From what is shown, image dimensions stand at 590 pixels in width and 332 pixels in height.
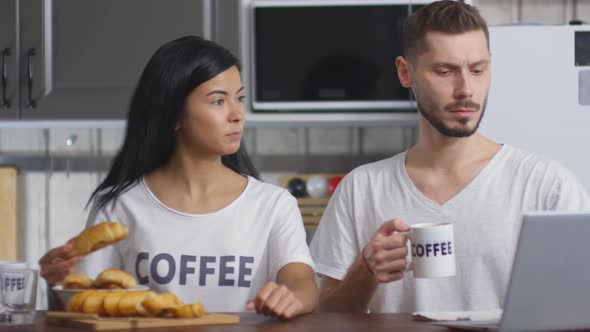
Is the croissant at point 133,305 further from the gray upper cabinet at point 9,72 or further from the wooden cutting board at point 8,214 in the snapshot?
the wooden cutting board at point 8,214

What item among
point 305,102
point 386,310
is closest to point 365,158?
point 305,102

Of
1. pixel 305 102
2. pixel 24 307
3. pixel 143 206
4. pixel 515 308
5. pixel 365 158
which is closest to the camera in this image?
pixel 515 308

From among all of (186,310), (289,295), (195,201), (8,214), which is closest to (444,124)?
(195,201)

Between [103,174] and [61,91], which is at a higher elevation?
[61,91]

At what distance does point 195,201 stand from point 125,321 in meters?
0.53

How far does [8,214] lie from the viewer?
3795mm

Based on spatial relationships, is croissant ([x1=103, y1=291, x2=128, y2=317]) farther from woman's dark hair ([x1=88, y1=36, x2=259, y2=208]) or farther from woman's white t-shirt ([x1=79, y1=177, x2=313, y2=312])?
woman's dark hair ([x1=88, y1=36, x2=259, y2=208])

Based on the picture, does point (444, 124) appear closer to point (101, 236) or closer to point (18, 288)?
point (101, 236)

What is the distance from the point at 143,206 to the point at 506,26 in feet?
4.74

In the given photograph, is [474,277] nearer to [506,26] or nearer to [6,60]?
[506,26]

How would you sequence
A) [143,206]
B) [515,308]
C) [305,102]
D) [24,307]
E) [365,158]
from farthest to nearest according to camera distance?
[365,158]
[305,102]
[143,206]
[24,307]
[515,308]

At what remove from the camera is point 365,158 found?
145 inches

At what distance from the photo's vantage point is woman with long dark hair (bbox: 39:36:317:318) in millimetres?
1905

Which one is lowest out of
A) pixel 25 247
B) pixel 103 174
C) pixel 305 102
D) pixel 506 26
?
pixel 25 247
